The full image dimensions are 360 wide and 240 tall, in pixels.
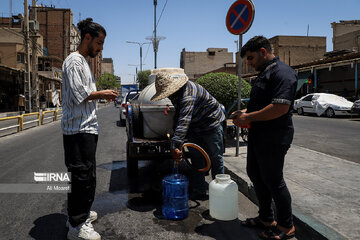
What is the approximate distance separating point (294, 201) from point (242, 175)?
1.30m

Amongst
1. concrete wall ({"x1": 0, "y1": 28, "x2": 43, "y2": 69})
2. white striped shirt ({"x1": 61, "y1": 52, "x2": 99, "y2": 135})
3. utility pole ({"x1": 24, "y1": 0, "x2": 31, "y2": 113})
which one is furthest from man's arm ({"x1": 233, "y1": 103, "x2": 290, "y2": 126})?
Answer: concrete wall ({"x1": 0, "y1": 28, "x2": 43, "y2": 69})

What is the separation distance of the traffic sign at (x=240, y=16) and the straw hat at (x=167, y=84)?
9.42 ft

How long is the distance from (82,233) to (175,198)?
111 cm

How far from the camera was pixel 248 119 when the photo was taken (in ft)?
9.79

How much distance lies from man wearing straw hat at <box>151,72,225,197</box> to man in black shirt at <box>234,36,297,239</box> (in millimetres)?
755

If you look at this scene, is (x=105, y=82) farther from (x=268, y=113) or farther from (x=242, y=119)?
(x=268, y=113)

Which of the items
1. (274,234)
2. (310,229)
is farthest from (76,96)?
(310,229)

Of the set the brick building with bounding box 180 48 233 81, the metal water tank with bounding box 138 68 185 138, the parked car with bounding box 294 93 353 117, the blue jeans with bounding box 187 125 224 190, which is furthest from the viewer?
the brick building with bounding box 180 48 233 81

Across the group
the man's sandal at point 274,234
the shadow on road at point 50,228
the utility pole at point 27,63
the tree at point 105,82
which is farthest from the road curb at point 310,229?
the tree at point 105,82

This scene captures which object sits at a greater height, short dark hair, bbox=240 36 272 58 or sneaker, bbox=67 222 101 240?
short dark hair, bbox=240 36 272 58

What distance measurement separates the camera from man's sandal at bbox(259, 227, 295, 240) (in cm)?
301

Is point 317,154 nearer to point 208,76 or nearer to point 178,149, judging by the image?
point 208,76

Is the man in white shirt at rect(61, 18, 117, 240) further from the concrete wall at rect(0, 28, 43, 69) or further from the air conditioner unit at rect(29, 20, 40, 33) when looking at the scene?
the concrete wall at rect(0, 28, 43, 69)

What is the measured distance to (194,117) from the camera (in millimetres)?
4098
